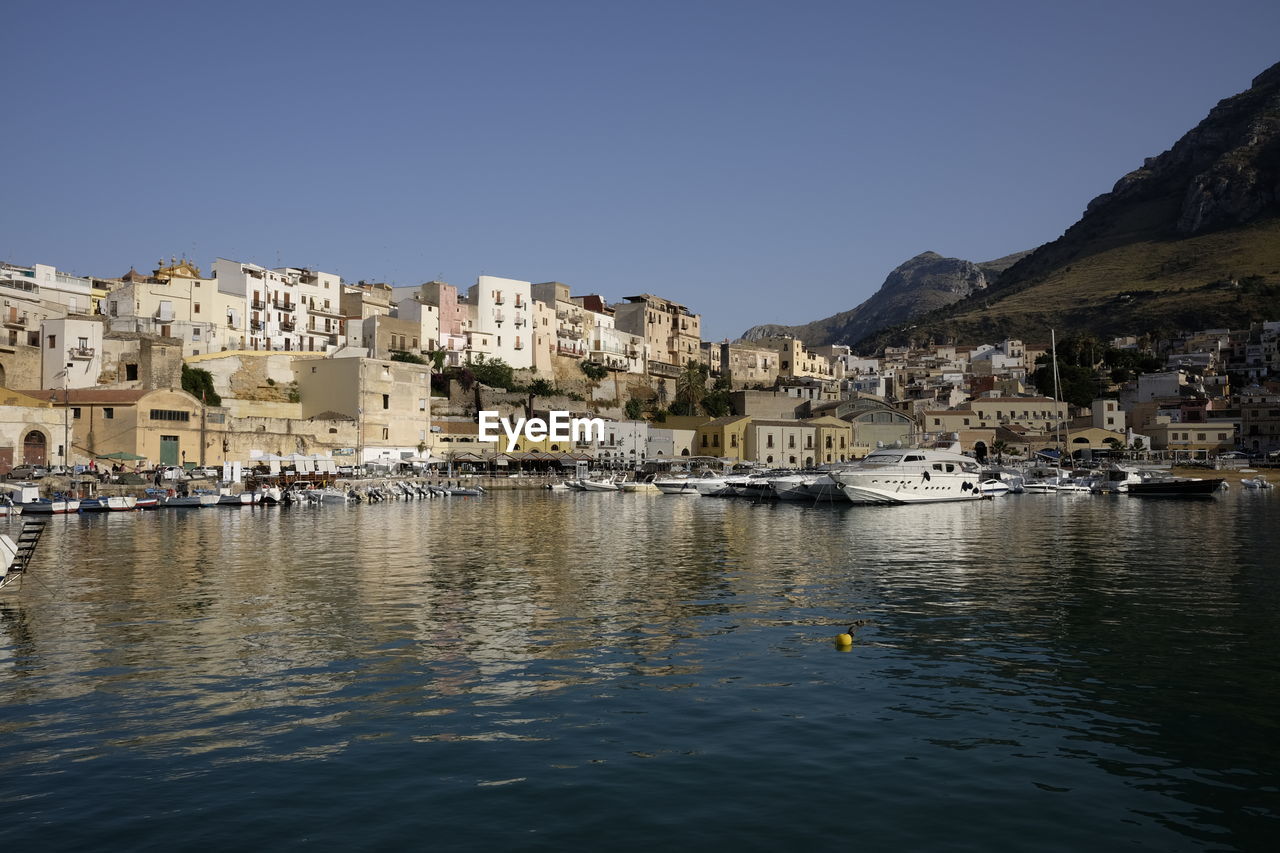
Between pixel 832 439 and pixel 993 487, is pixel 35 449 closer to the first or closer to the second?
pixel 993 487

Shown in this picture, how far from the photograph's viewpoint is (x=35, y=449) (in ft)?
195

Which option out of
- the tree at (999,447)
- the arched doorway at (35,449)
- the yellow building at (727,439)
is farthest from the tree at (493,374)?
the tree at (999,447)

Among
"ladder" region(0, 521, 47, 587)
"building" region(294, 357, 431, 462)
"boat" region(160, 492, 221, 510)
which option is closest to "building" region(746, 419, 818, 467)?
"building" region(294, 357, 431, 462)

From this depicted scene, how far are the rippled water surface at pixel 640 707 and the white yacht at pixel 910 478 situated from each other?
29.6m

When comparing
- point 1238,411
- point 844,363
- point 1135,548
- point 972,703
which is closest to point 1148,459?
point 1238,411

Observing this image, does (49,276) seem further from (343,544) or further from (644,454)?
(343,544)

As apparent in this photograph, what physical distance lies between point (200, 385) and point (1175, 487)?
72.2 meters

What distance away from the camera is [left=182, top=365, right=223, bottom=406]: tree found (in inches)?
2835

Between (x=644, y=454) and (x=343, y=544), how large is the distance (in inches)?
2458

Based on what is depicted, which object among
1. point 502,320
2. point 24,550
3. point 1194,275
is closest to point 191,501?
point 24,550

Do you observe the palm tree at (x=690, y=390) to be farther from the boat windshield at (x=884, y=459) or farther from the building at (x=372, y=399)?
the boat windshield at (x=884, y=459)

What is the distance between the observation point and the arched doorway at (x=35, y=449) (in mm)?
58844

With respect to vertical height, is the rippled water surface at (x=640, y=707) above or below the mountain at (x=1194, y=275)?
below

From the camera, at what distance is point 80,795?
363 inches
